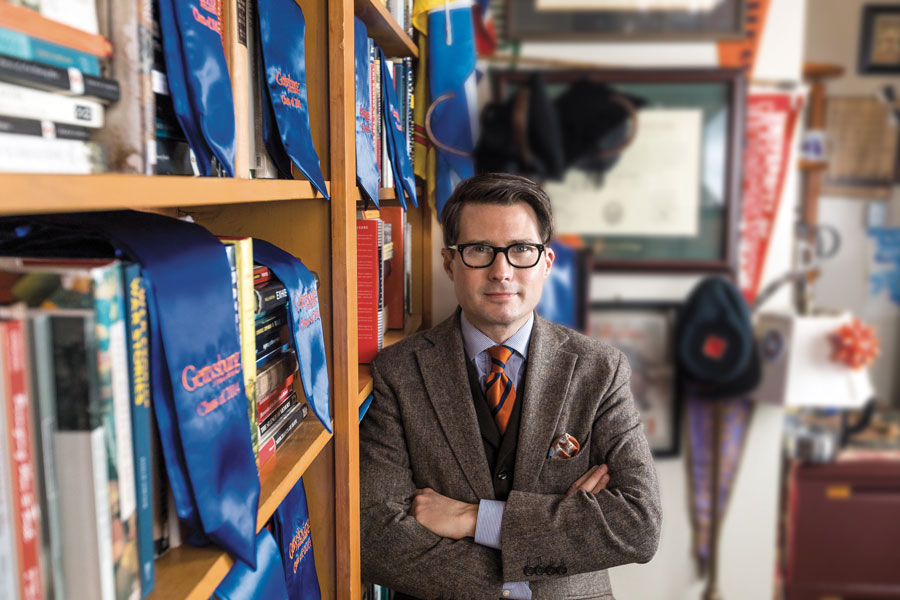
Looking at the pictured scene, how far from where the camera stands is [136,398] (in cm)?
53

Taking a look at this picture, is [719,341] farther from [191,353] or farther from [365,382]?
[191,353]

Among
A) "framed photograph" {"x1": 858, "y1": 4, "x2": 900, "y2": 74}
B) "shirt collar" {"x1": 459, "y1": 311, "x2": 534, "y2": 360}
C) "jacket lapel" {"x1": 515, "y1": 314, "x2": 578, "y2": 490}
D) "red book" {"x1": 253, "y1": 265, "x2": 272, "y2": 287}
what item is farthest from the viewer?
"framed photograph" {"x1": 858, "y1": 4, "x2": 900, "y2": 74}

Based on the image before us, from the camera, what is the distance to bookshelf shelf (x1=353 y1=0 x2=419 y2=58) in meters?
1.17

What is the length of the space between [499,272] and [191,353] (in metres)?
0.80

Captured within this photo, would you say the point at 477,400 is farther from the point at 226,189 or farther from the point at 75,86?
the point at 75,86

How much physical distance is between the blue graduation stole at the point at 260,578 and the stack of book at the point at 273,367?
11 cm

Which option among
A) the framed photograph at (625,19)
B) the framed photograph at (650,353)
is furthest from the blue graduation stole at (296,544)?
the framed photograph at (625,19)

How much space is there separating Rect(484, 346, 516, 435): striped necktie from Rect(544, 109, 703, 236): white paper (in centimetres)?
118

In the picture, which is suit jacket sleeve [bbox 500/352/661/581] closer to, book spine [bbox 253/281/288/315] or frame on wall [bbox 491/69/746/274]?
book spine [bbox 253/281/288/315]

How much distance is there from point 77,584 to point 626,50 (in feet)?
7.83

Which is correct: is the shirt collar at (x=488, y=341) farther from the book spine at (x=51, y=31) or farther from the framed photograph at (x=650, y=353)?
the framed photograph at (x=650, y=353)

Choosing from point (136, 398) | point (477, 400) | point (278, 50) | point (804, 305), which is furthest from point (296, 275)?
point (804, 305)

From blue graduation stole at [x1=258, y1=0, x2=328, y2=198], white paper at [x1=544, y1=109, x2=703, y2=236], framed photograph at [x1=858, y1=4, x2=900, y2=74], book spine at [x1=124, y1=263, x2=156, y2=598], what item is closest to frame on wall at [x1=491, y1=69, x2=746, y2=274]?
white paper at [x1=544, y1=109, x2=703, y2=236]

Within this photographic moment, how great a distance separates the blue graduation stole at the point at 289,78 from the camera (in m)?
0.81
